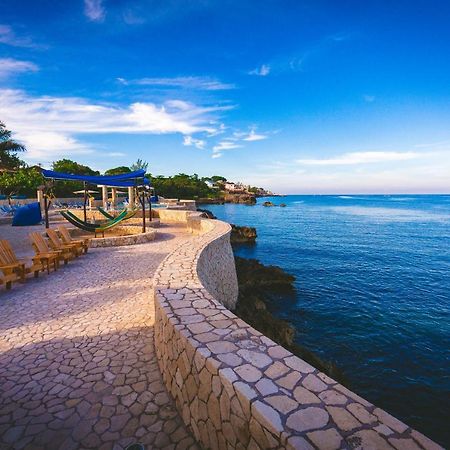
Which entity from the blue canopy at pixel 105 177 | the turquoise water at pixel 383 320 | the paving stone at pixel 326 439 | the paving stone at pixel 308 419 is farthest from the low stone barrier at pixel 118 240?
the paving stone at pixel 326 439

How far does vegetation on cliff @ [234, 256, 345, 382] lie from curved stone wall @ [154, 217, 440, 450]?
4.58 meters

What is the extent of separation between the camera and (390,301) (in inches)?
448

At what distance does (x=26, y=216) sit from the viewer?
1532 cm

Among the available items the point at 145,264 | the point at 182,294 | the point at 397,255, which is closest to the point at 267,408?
the point at 182,294

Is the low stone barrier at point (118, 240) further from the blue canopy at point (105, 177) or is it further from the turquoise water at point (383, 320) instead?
the turquoise water at point (383, 320)

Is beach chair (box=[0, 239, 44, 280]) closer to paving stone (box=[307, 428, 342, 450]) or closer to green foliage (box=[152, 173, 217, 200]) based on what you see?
paving stone (box=[307, 428, 342, 450])

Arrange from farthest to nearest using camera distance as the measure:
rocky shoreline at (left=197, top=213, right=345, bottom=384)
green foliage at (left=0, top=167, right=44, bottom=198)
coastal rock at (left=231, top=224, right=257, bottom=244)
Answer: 1. green foliage at (left=0, top=167, right=44, bottom=198)
2. coastal rock at (left=231, top=224, right=257, bottom=244)
3. rocky shoreline at (left=197, top=213, right=345, bottom=384)

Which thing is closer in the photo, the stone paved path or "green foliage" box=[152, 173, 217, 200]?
the stone paved path

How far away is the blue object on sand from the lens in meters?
15.2

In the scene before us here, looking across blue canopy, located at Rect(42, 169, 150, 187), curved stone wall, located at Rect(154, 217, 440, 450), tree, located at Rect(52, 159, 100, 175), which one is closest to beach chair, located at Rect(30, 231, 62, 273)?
blue canopy, located at Rect(42, 169, 150, 187)

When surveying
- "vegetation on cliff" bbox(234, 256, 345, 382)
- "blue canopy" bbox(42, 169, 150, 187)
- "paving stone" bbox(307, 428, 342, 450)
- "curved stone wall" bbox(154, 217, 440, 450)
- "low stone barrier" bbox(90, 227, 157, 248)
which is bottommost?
"vegetation on cliff" bbox(234, 256, 345, 382)

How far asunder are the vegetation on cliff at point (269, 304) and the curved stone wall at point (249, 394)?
458 centimetres

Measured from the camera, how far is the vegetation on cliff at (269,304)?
22.5 ft

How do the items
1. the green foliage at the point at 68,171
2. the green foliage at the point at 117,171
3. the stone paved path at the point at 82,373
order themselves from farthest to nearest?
the green foliage at the point at 117,171 < the green foliage at the point at 68,171 < the stone paved path at the point at 82,373
